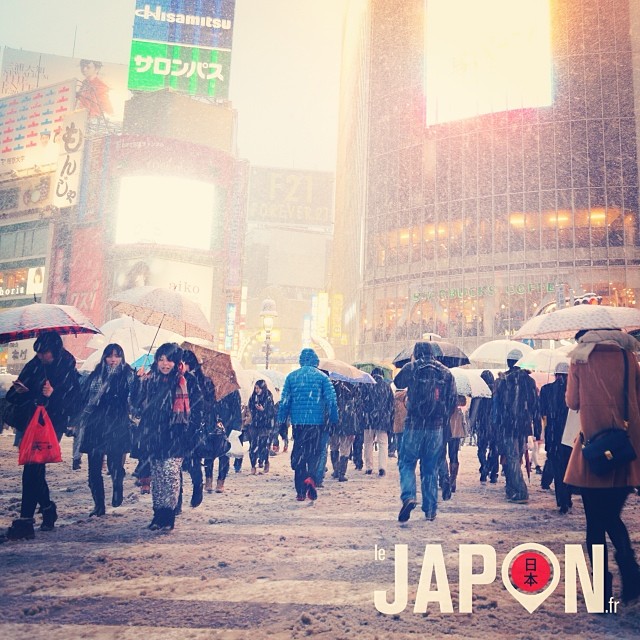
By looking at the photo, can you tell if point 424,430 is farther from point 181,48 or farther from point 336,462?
point 181,48

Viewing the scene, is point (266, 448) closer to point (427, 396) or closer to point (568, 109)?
point (427, 396)

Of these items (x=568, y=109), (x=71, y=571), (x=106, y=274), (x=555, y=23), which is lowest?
(x=71, y=571)

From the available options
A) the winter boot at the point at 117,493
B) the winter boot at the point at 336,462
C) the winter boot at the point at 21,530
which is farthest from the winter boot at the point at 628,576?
the winter boot at the point at 336,462

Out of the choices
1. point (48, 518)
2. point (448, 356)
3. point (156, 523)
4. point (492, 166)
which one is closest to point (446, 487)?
point (448, 356)

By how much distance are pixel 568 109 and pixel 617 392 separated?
40279 mm

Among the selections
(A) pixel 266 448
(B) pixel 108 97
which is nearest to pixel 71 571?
(A) pixel 266 448

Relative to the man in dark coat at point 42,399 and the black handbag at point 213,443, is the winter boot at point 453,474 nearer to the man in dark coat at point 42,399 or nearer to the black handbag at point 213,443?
the black handbag at point 213,443

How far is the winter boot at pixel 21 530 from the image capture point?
5.34 metres

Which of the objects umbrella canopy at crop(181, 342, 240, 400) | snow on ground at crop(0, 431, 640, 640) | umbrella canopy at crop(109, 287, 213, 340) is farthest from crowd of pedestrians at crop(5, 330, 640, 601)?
umbrella canopy at crop(109, 287, 213, 340)

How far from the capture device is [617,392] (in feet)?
13.0

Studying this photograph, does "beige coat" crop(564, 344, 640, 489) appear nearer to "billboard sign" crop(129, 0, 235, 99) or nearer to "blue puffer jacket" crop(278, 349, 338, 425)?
"blue puffer jacket" crop(278, 349, 338, 425)

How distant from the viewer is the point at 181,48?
5484 cm

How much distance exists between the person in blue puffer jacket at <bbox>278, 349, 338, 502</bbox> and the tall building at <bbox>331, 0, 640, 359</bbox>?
3060cm

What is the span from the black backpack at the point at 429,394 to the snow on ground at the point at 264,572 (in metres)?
1.27
